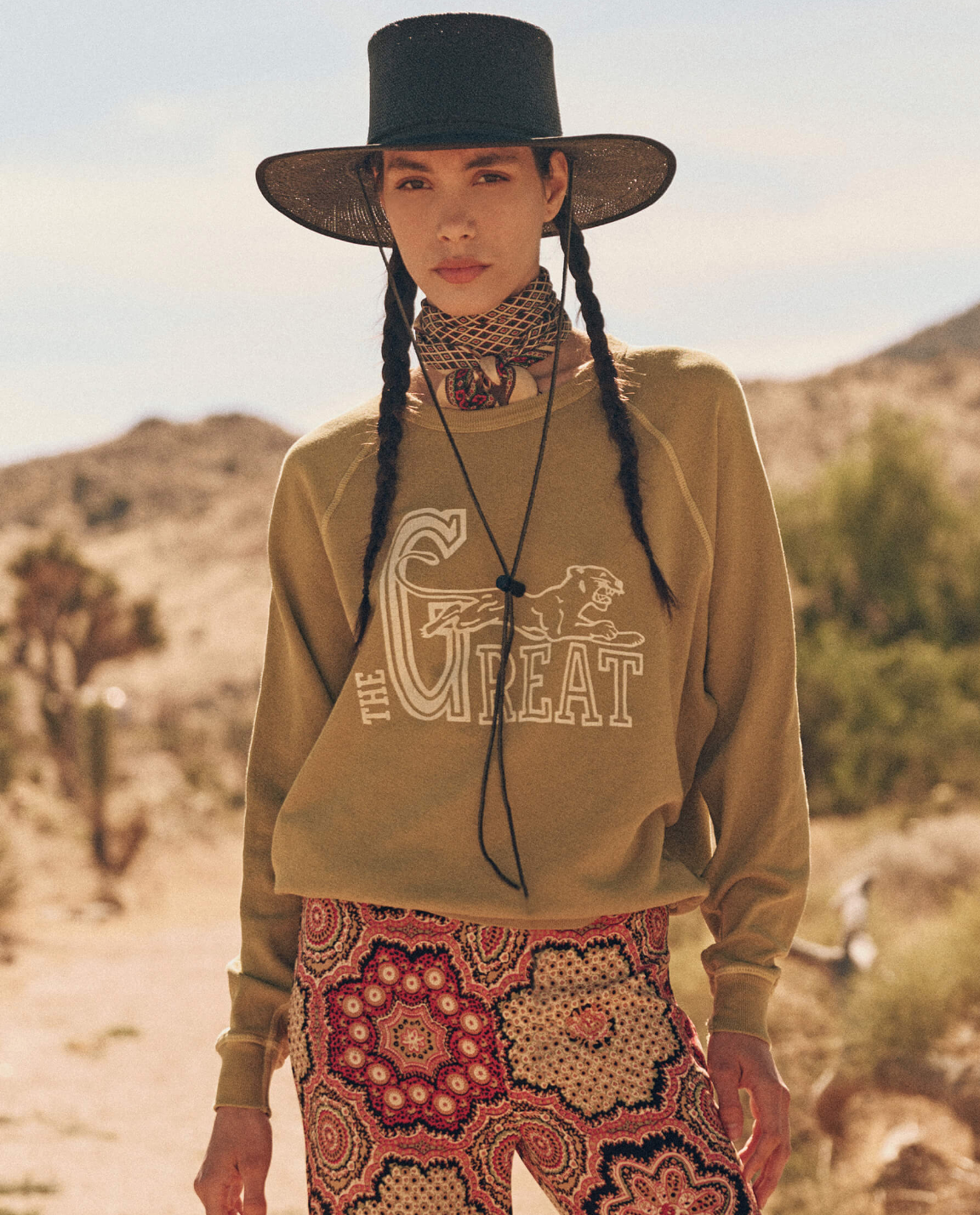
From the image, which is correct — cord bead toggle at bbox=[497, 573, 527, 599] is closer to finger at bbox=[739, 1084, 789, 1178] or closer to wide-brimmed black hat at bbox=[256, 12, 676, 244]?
wide-brimmed black hat at bbox=[256, 12, 676, 244]

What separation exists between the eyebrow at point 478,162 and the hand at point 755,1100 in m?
1.16

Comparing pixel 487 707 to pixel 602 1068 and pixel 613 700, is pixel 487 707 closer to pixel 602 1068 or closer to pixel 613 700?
pixel 613 700

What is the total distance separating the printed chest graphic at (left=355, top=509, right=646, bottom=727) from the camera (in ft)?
5.43

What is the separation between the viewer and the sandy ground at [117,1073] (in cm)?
516

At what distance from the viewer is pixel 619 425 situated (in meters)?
1.70

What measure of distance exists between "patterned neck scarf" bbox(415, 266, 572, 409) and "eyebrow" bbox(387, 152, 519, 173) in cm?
17

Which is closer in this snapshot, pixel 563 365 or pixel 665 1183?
pixel 665 1183

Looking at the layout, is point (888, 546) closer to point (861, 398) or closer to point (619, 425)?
point (619, 425)

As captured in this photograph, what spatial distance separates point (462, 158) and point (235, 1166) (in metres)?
1.39

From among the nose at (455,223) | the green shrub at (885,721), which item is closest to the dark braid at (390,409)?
the nose at (455,223)

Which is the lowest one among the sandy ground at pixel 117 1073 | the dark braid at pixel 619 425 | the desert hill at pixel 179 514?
the sandy ground at pixel 117 1073

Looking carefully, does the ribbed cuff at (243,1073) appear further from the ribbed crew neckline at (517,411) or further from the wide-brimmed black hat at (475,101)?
the wide-brimmed black hat at (475,101)

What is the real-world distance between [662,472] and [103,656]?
1415 cm

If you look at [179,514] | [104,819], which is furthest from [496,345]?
[179,514]
